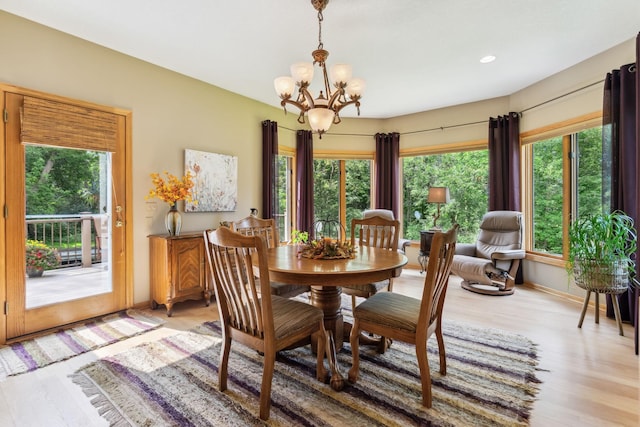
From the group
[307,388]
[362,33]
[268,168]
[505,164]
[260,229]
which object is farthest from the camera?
[268,168]

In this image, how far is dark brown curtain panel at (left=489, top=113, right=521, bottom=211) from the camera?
4.26m

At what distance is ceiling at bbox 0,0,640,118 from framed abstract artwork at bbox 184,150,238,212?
982mm

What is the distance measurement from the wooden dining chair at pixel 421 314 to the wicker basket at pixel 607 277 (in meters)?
1.76

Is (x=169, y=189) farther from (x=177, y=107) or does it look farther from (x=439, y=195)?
(x=439, y=195)

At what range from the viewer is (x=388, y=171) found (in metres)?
5.43

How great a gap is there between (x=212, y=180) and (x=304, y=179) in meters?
1.69

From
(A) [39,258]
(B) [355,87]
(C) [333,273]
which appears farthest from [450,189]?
(A) [39,258]

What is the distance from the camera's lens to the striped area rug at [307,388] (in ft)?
5.26

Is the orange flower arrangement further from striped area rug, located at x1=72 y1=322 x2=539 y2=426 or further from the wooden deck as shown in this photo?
striped area rug, located at x1=72 y1=322 x2=539 y2=426

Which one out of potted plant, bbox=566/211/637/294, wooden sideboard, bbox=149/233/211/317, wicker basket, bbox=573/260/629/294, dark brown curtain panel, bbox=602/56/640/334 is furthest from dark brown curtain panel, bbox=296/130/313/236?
dark brown curtain panel, bbox=602/56/640/334

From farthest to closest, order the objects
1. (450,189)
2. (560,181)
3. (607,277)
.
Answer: (450,189), (560,181), (607,277)

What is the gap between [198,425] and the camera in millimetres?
1554

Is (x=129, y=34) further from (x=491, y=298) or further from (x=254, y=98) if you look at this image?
(x=491, y=298)

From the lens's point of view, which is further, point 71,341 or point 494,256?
point 494,256
